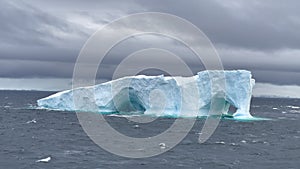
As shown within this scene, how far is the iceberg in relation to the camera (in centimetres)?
5344

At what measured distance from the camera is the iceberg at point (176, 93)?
175ft

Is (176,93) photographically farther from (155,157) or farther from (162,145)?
Result: (155,157)

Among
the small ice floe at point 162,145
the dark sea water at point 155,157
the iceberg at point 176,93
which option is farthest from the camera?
the iceberg at point 176,93

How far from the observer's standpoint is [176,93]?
55812 millimetres

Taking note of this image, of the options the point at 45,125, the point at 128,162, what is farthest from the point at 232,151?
the point at 45,125

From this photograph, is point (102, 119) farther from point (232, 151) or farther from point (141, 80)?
point (232, 151)

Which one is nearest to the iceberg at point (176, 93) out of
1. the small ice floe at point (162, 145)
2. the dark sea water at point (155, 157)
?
the dark sea water at point (155, 157)

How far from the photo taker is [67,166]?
26.2 m

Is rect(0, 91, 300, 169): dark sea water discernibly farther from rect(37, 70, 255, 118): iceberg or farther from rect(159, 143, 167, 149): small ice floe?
rect(37, 70, 255, 118): iceberg

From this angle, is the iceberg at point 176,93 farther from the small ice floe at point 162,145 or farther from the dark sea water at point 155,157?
the small ice floe at point 162,145

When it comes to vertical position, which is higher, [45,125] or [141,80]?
[141,80]

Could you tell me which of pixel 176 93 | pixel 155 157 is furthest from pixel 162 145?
pixel 176 93

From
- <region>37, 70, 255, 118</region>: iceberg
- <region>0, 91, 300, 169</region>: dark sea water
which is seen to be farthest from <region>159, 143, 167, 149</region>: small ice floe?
<region>37, 70, 255, 118</region>: iceberg

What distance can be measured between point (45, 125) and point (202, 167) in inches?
1089
